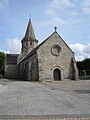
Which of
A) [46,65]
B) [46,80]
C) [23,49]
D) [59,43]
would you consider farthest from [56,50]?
[23,49]

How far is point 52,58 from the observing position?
35156 mm

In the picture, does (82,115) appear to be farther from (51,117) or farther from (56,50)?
(56,50)

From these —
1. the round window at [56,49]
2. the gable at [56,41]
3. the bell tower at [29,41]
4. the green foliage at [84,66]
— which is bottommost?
the green foliage at [84,66]

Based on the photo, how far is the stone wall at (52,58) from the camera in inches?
1346

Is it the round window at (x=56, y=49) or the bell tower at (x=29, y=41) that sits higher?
the bell tower at (x=29, y=41)

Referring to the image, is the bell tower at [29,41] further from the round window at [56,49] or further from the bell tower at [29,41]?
the round window at [56,49]

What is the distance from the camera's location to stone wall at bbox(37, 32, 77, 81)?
1346 inches

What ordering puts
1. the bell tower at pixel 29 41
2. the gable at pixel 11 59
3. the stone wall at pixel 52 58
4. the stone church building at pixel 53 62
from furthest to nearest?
the gable at pixel 11 59
the bell tower at pixel 29 41
the stone wall at pixel 52 58
the stone church building at pixel 53 62

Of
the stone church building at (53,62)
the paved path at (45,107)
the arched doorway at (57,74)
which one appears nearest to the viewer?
the paved path at (45,107)

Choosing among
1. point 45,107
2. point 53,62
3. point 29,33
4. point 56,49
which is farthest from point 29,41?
point 45,107

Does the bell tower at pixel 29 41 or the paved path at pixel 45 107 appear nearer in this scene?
the paved path at pixel 45 107

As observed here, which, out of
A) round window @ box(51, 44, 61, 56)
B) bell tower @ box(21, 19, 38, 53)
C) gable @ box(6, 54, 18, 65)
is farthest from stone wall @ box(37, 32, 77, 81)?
gable @ box(6, 54, 18, 65)

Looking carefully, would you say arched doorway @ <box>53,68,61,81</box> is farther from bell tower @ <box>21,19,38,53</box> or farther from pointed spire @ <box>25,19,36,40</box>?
pointed spire @ <box>25,19,36,40</box>

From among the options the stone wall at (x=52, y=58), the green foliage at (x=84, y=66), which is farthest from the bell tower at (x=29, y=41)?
the stone wall at (x=52, y=58)
